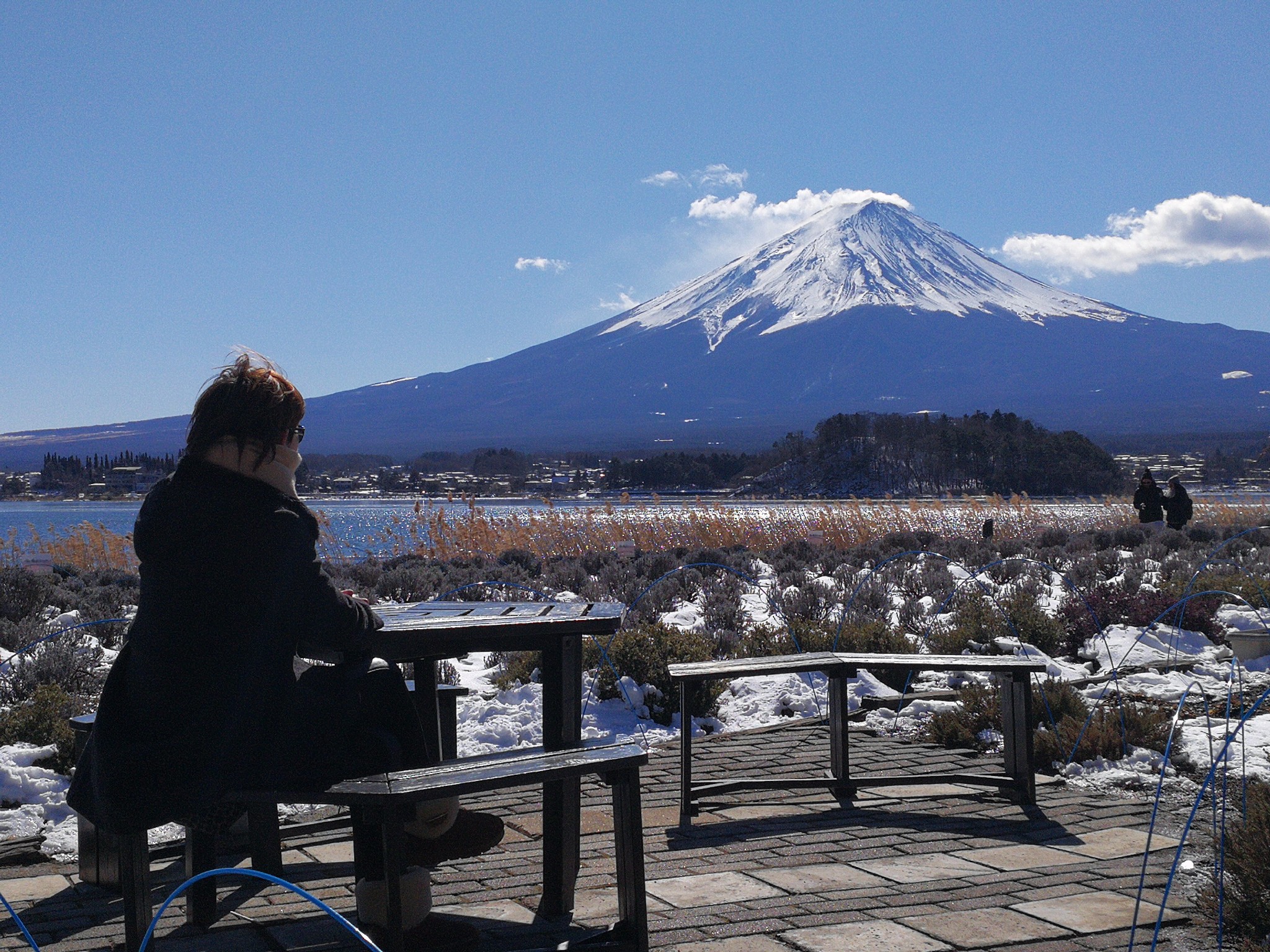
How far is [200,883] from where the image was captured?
3.21 m

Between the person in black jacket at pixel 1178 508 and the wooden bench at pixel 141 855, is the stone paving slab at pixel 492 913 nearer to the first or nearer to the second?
the wooden bench at pixel 141 855

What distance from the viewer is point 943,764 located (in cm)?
510

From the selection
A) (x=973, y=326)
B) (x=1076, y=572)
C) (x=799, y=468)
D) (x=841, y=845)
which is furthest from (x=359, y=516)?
(x=973, y=326)

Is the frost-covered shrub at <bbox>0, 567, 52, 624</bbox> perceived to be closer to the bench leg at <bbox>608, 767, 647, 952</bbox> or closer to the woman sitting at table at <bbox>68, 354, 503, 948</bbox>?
the woman sitting at table at <bbox>68, 354, 503, 948</bbox>

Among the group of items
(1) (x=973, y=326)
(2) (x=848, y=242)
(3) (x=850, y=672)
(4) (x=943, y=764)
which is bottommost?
(4) (x=943, y=764)

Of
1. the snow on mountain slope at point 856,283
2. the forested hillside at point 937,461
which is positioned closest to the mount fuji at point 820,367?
the snow on mountain slope at point 856,283

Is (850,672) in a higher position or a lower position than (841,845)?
higher

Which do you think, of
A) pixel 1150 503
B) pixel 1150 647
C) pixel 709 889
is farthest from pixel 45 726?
pixel 1150 503

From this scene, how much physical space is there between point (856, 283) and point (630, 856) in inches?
6230

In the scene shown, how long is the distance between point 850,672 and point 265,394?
2800mm

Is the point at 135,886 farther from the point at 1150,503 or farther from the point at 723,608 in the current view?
the point at 1150,503

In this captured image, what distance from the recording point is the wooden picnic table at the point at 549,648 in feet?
10.6

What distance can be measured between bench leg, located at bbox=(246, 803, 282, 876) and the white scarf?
4.32 feet

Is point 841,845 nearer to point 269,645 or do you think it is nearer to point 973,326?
point 269,645
